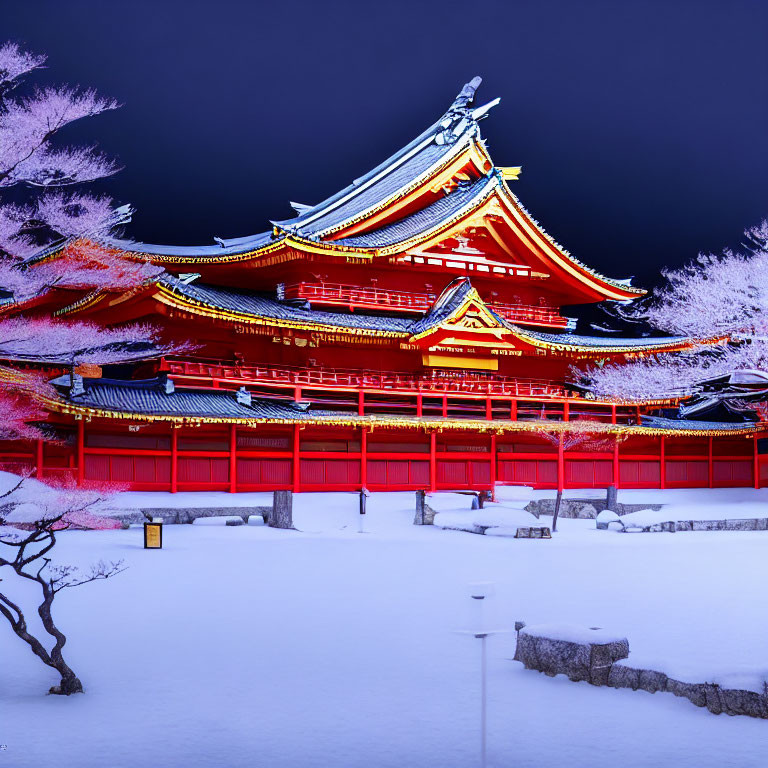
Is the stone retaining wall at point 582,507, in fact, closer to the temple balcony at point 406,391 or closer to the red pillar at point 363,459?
the temple balcony at point 406,391

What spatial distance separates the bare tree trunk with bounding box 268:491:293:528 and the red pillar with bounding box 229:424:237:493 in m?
1.23

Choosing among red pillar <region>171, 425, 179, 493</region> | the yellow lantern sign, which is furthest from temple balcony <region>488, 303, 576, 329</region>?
the yellow lantern sign

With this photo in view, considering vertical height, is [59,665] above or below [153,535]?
below

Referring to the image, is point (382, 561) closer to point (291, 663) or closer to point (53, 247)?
point (291, 663)

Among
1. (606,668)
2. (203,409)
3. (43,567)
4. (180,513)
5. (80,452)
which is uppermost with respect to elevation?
(203,409)

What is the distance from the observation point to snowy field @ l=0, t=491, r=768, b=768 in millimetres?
8914

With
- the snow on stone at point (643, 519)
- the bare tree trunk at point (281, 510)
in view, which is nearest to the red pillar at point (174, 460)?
the bare tree trunk at point (281, 510)

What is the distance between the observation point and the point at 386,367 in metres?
33.3

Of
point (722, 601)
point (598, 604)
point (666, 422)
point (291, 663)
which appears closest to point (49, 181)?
point (291, 663)

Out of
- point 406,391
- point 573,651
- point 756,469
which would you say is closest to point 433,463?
point 406,391

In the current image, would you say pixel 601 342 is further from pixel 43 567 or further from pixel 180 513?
pixel 43 567

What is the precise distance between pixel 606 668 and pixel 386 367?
75.0ft

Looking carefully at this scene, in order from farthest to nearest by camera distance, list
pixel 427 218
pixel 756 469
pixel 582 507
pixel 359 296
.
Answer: pixel 756 469, pixel 427 218, pixel 582 507, pixel 359 296

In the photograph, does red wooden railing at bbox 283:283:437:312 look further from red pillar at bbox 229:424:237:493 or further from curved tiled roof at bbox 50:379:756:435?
red pillar at bbox 229:424:237:493
